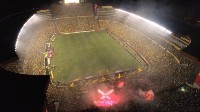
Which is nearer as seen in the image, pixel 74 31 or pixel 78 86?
pixel 78 86

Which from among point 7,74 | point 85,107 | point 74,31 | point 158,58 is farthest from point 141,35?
point 7,74

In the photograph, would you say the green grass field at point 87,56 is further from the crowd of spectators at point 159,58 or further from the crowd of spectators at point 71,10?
the crowd of spectators at point 71,10

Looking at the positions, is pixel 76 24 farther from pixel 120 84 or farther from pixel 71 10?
pixel 120 84

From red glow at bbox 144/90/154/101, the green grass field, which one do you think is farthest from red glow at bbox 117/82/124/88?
the green grass field

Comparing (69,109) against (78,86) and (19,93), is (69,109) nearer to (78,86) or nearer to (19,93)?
(78,86)

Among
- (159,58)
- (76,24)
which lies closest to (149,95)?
(159,58)

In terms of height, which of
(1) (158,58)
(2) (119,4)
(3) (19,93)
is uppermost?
(2) (119,4)

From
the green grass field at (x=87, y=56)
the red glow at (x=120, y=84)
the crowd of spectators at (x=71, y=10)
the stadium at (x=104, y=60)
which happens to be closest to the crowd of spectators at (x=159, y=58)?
the stadium at (x=104, y=60)
